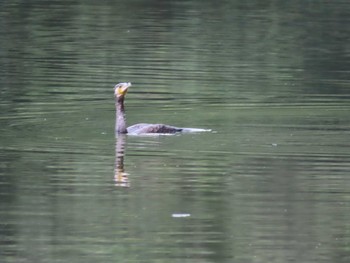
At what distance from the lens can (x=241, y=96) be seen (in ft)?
73.7

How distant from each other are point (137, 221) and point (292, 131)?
5.94 m

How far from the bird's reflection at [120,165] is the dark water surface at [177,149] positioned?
0.03m

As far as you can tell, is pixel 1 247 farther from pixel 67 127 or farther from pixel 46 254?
pixel 67 127

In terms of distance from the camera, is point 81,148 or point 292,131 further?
point 292,131

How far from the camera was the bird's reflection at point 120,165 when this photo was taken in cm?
1498

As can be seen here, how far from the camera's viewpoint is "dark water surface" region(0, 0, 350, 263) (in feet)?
40.0

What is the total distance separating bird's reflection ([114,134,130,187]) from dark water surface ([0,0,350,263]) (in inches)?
1.3

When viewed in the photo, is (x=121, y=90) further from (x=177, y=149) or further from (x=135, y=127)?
(x=177, y=149)

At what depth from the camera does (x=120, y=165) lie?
52.6ft

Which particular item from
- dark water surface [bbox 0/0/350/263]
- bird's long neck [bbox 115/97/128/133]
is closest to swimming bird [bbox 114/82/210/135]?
bird's long neck [bbox 115/97/128/133]

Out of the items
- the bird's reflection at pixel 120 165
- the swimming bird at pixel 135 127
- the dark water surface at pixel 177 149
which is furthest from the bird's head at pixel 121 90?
the bird's reflection at pixel 120 165

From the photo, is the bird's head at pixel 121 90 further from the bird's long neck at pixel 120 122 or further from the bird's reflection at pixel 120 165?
the bird's reflection at pixel 120 165

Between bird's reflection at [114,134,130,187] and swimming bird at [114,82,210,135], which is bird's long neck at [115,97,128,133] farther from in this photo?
bird's reflection at [114,134,130,187]

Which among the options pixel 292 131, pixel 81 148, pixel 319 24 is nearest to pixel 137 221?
pixel 81 148
